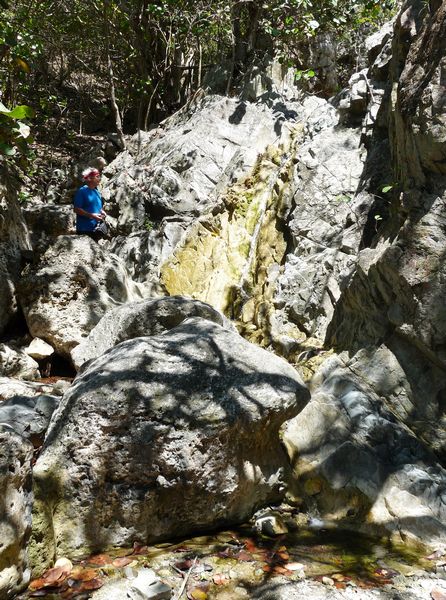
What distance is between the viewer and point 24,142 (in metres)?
3.13

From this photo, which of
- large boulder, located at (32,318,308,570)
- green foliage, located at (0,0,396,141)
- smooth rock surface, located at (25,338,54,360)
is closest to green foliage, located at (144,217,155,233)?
green foliage, located at (0,0,396,141)

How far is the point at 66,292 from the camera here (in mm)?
7301

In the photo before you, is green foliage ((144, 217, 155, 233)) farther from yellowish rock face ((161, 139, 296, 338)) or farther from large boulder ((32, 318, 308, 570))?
large boulder ((32, 318, 308, 570))

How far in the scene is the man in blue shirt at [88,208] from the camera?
8.27 meters

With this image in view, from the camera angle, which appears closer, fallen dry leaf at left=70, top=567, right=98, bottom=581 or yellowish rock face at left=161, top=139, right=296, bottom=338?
fallen dry leaf at left=70, top=567, right=98, bottom=581

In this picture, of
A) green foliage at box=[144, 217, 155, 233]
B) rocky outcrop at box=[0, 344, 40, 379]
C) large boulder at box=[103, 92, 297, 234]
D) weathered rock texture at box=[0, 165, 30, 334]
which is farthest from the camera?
green foliage at box=[144, 217, 155, 233]

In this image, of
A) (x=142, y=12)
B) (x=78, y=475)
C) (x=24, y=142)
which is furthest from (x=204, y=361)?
(x=142, y=12)

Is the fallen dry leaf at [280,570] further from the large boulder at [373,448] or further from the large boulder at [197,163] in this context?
the large boulder at [197,163]

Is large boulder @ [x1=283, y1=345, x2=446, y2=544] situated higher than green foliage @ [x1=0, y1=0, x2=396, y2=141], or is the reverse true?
green foliage @ [x1=0, y1=0, x2=396, y2=141]

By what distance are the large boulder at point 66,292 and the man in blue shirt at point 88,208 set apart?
2.21ft

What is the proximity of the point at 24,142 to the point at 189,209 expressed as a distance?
7464mm

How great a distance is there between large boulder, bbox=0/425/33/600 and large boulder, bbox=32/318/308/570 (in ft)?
0.70

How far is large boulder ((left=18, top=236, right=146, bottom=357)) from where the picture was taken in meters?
7.16

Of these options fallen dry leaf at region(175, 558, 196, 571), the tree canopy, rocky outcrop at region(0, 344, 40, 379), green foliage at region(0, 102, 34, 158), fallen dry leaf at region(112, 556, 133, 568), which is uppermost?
the tree canopy
